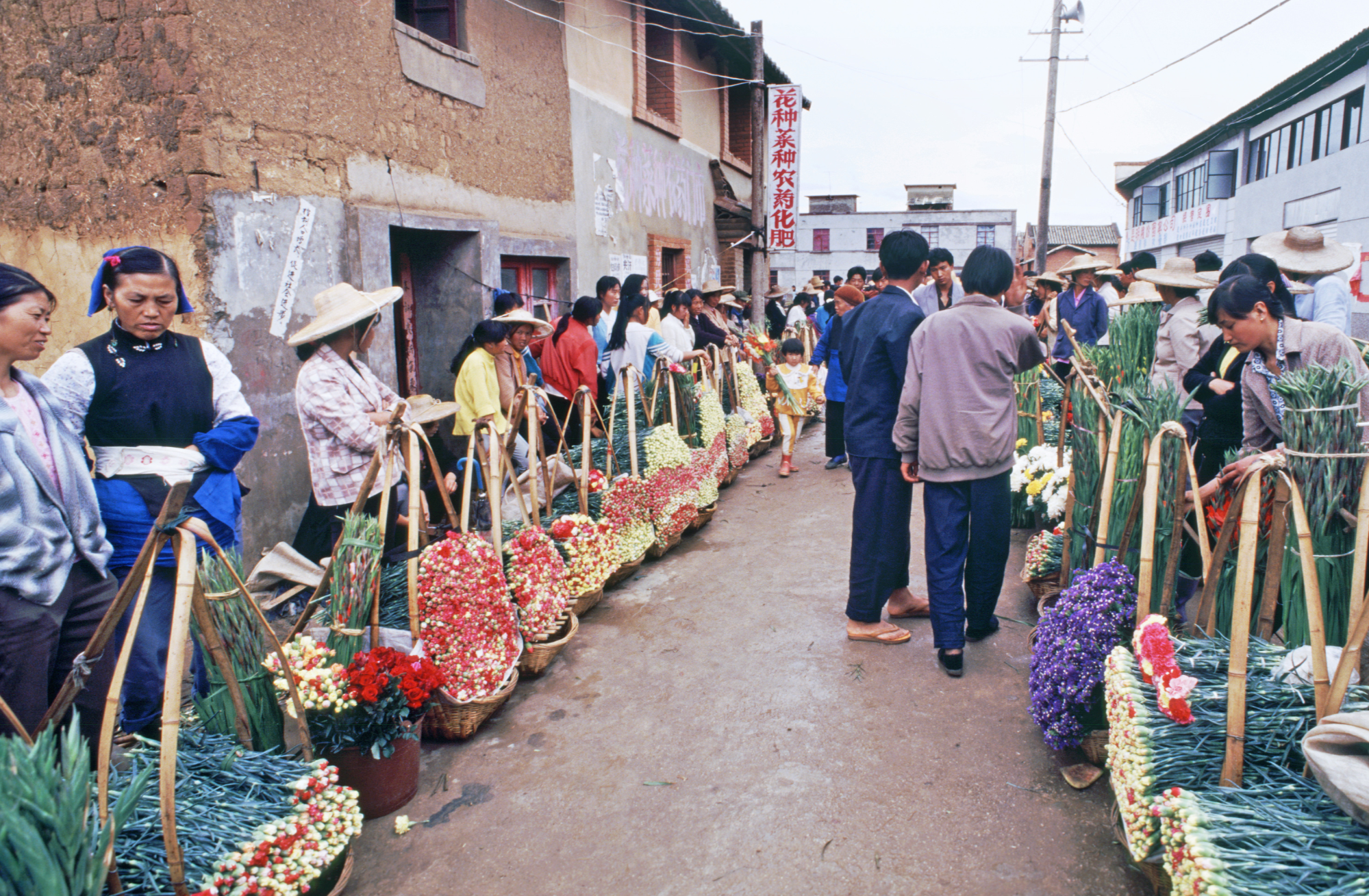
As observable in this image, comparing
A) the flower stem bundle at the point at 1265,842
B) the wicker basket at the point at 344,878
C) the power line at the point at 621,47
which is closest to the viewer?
the flower stem bundle at the point at 1265,842

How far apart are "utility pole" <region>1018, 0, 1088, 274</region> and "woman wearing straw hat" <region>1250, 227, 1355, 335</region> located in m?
15.4

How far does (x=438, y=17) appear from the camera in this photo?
6.55 meters

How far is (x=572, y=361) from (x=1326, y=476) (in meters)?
4.50

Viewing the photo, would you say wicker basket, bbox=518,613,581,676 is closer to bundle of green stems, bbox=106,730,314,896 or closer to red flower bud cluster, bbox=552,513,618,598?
red flower bud cluster, bbox=552,513,618,598

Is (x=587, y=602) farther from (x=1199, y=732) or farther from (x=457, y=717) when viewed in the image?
(x=1199, y=732)

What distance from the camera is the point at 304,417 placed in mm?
3510

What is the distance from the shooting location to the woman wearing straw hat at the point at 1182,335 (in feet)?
14.6

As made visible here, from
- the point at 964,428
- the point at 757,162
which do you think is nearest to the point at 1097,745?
the point at 964,428

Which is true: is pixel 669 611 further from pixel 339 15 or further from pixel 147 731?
pixel 339 15

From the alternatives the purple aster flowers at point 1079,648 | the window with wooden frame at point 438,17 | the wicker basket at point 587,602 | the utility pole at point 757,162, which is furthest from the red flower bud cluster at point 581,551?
the utility pole at point 757,162

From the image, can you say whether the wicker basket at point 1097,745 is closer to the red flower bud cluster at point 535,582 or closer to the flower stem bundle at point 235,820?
the red flower bud cluster at point 535,582

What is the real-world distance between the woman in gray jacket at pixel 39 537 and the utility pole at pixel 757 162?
32.6 ft

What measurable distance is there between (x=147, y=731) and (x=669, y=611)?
7.59ft

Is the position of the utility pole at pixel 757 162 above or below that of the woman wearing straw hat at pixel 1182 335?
above
